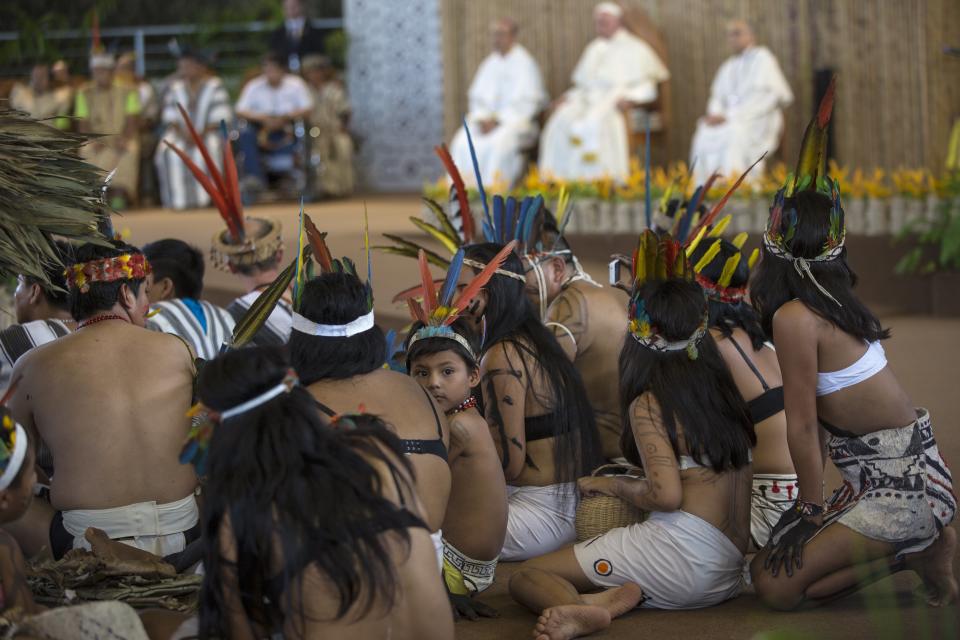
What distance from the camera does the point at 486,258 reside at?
359 cm

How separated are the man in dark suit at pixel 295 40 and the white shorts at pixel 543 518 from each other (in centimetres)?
889

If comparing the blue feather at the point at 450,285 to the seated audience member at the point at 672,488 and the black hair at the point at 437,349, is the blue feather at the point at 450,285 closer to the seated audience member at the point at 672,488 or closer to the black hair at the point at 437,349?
the black hair at the point at 437,349

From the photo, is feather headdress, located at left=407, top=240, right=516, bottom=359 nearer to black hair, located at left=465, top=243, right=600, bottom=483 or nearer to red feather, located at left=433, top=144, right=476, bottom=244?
black hair, located at left=465, top=243, right=600, bottom=483

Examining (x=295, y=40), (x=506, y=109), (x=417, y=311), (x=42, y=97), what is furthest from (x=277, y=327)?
(x=42, y=97)

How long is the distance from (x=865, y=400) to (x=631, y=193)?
15.8ft

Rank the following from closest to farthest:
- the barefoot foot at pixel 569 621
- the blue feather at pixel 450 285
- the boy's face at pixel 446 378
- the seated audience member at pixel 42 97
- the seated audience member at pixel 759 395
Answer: the barefoot foot at pixel 569 621, the boy's face at pixel 446 378, the blue feather at pixel 450 285, the seated audience member at pixel 759 395, the seated audience member at pixel 42 97

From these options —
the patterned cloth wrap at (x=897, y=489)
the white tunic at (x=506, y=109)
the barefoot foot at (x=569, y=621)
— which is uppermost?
the white tunic at (x=506, y=109)

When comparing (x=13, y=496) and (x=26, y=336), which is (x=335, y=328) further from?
(x=26, y=336)

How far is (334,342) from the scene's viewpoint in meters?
2.60

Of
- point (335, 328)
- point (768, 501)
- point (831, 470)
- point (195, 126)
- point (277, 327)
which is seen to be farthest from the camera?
point (195, 126)

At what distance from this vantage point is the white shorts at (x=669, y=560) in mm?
2939

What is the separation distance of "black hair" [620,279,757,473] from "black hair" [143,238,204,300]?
1722mm

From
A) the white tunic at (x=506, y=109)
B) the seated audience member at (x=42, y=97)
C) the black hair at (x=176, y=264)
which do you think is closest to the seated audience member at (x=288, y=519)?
the black hair at (x=176, y=264)

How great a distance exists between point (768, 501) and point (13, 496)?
194 centimetres
